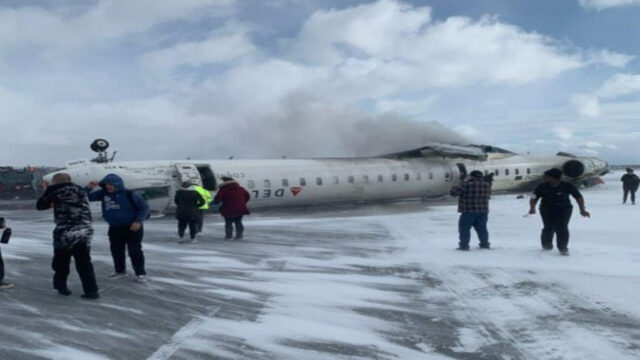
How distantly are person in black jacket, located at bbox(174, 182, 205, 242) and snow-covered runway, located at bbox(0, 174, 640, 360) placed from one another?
64 centimetres

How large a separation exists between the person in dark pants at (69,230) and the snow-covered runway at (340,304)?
33 centimetres

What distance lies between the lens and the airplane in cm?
1888

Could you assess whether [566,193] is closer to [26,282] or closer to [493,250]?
[493,250]

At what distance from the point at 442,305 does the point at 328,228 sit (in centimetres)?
866

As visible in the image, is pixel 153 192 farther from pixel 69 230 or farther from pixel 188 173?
pixel 69 230

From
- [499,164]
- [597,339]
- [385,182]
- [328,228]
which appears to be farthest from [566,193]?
[499,164]

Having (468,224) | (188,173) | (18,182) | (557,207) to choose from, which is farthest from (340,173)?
(18,182)

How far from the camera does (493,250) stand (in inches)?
410

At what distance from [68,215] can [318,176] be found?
15.9m

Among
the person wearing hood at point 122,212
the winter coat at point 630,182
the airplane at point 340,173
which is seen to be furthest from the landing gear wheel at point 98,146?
the winter coat at point 630,182

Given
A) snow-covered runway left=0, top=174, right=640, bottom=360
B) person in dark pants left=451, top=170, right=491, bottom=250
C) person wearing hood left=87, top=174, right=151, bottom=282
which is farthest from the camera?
person in dark pants left=451, top=170, right=491, bottom=250

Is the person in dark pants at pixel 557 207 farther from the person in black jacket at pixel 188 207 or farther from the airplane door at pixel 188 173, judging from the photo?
the airplane door at pixel 188 173

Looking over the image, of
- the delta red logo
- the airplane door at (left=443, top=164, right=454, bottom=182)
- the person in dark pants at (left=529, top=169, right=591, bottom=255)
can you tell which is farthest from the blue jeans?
the airplane door at (left=443, top=164, right=454, bottom=182)

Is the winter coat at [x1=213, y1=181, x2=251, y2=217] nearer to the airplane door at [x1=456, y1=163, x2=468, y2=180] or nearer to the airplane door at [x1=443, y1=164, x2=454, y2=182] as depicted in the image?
the airplane door at [x1=443, y1=164, x2=454, y2=182]
